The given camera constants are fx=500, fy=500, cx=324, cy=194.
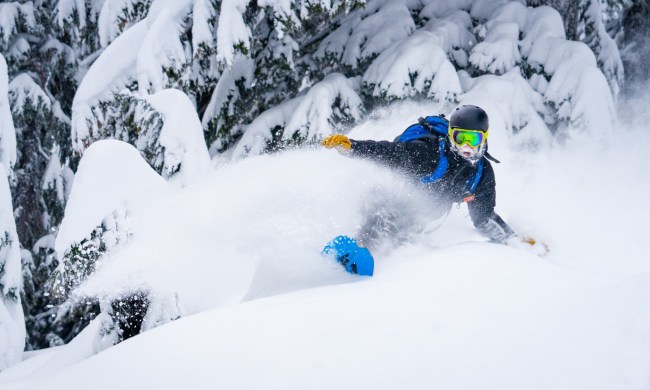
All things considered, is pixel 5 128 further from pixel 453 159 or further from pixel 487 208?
pixel 487 208

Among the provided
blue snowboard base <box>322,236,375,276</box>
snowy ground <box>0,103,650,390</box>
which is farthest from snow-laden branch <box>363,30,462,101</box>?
blue snowboard base <box>322,236,375,276</box>

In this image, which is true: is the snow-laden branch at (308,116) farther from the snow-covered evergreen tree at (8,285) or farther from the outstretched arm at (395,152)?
the snow-covered evergreen tree at (8,285)

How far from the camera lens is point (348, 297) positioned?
2184mm

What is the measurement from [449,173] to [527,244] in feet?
2.56

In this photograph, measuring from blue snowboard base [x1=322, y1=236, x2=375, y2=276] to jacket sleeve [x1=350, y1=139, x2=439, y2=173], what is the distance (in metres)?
0.78

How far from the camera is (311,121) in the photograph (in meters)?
5.37

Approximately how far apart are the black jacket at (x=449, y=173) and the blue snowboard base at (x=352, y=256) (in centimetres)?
83

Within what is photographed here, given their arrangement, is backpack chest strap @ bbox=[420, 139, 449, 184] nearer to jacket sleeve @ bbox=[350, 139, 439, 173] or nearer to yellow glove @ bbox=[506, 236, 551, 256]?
jacket sleeve @ bbox=[350, 139, 439, 173]

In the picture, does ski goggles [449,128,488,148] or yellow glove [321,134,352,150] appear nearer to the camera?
yellow glove [321,134,352,150]

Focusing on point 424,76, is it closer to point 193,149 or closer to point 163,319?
point 193,149

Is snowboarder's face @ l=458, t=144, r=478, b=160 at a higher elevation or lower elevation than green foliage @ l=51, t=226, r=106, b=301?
higher

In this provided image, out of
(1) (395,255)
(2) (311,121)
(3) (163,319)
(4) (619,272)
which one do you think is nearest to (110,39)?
(2) (311,121)

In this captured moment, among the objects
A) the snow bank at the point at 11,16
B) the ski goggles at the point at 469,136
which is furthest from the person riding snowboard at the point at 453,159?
the snow bank at the point at 11,16

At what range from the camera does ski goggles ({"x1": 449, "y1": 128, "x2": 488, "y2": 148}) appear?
11.6 feet
